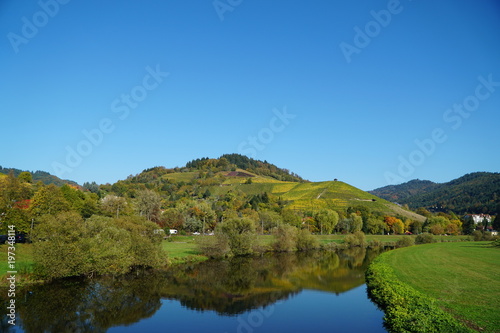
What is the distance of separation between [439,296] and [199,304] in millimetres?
19597

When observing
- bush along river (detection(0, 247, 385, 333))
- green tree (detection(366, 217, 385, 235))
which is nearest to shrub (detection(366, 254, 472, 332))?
bush along river (detection(0, 247, 385, 333))

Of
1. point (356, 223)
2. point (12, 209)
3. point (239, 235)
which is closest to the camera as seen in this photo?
point (12, 209)

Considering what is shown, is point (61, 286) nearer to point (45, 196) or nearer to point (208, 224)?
point (45, 196)

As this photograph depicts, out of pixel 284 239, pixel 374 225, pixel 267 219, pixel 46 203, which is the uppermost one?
pixel 46 203

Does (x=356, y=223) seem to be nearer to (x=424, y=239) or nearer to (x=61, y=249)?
(x=424, y=239)

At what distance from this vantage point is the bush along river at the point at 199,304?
2506cm

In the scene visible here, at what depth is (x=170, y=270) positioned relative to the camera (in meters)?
46.9

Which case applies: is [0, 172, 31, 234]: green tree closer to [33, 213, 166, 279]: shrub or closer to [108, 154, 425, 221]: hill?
[33, 213, 166, 279]: shrub

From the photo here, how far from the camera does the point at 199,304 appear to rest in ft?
104

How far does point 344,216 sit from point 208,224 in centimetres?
4809

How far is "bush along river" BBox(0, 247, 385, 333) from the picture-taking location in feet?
82.2

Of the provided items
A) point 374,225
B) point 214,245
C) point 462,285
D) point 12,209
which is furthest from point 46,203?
point 374,225

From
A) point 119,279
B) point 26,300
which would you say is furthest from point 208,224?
point 26,300

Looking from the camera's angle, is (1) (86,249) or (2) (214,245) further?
(2) (214,245)
